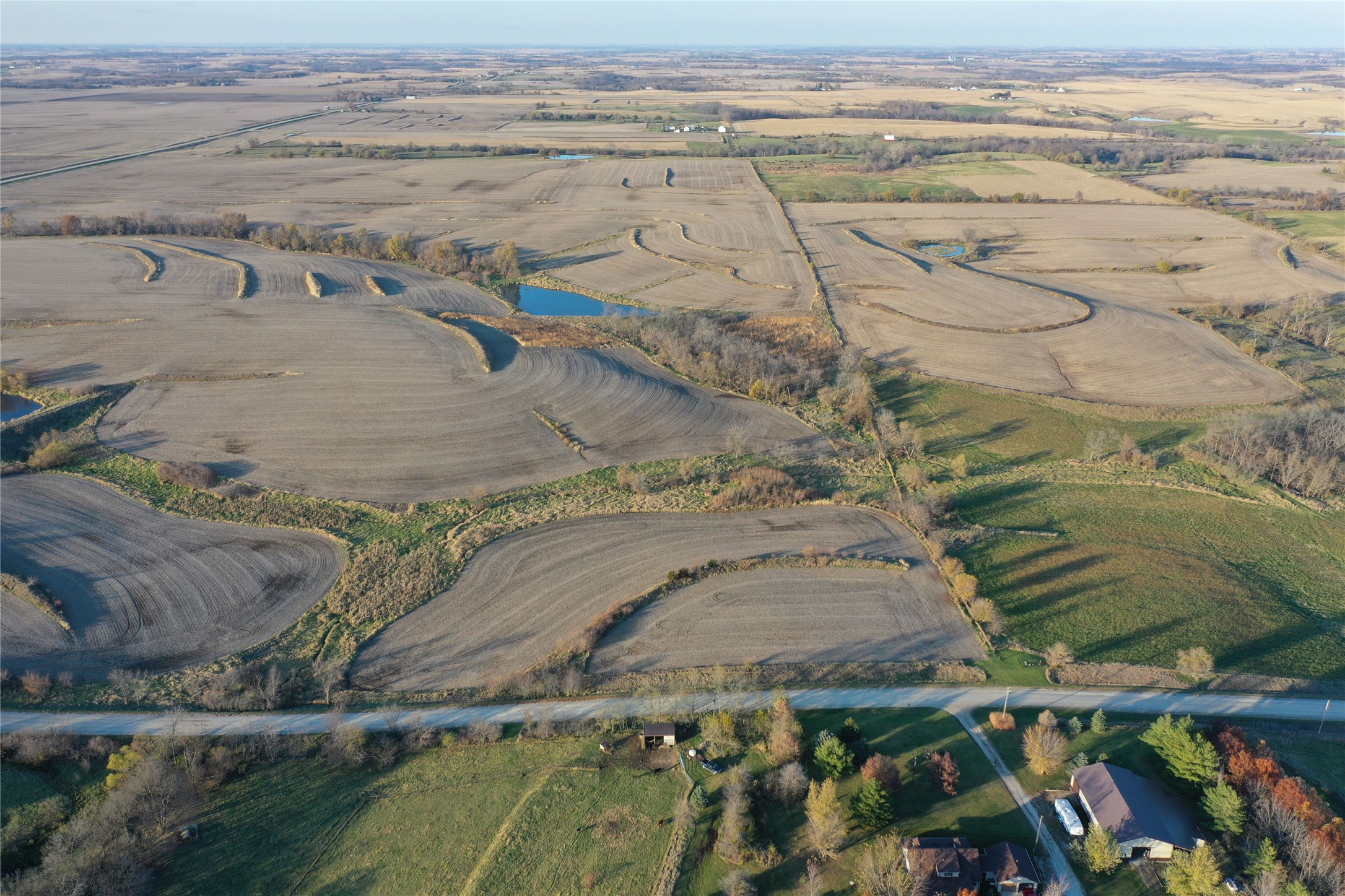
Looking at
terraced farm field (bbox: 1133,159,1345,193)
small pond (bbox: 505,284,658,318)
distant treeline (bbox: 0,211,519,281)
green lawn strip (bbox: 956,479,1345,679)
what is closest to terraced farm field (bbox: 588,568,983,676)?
green lawn strip (bbox: 956,479,1345,679)

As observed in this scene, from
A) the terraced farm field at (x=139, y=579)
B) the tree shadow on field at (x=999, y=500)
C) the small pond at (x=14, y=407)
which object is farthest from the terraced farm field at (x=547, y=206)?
the terraced farm field at (x=139, y=579)

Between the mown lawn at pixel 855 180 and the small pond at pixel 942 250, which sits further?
the mown lawn at pixel 855 180

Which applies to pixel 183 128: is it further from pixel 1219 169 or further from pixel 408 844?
pixel 1219 169

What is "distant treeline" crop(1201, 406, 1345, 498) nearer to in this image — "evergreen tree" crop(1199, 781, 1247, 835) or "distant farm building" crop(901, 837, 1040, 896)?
"evergreen tree" crop(1199, 781, 1247, 835)

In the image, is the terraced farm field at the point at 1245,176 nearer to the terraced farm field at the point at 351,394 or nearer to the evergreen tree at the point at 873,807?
the terraced farm field at the point at 351,394

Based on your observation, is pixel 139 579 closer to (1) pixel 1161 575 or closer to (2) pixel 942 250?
(1) pixel 1161 575

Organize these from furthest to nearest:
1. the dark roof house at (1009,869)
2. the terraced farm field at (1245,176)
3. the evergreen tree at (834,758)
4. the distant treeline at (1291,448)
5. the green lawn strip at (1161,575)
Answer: the terraced farm field at (1245,176) → the distant treeline at (1291,448) → the green lawn strip at (1161,575) → the evergreen tree at (834,758) → the dark roof house at (1009,869)
